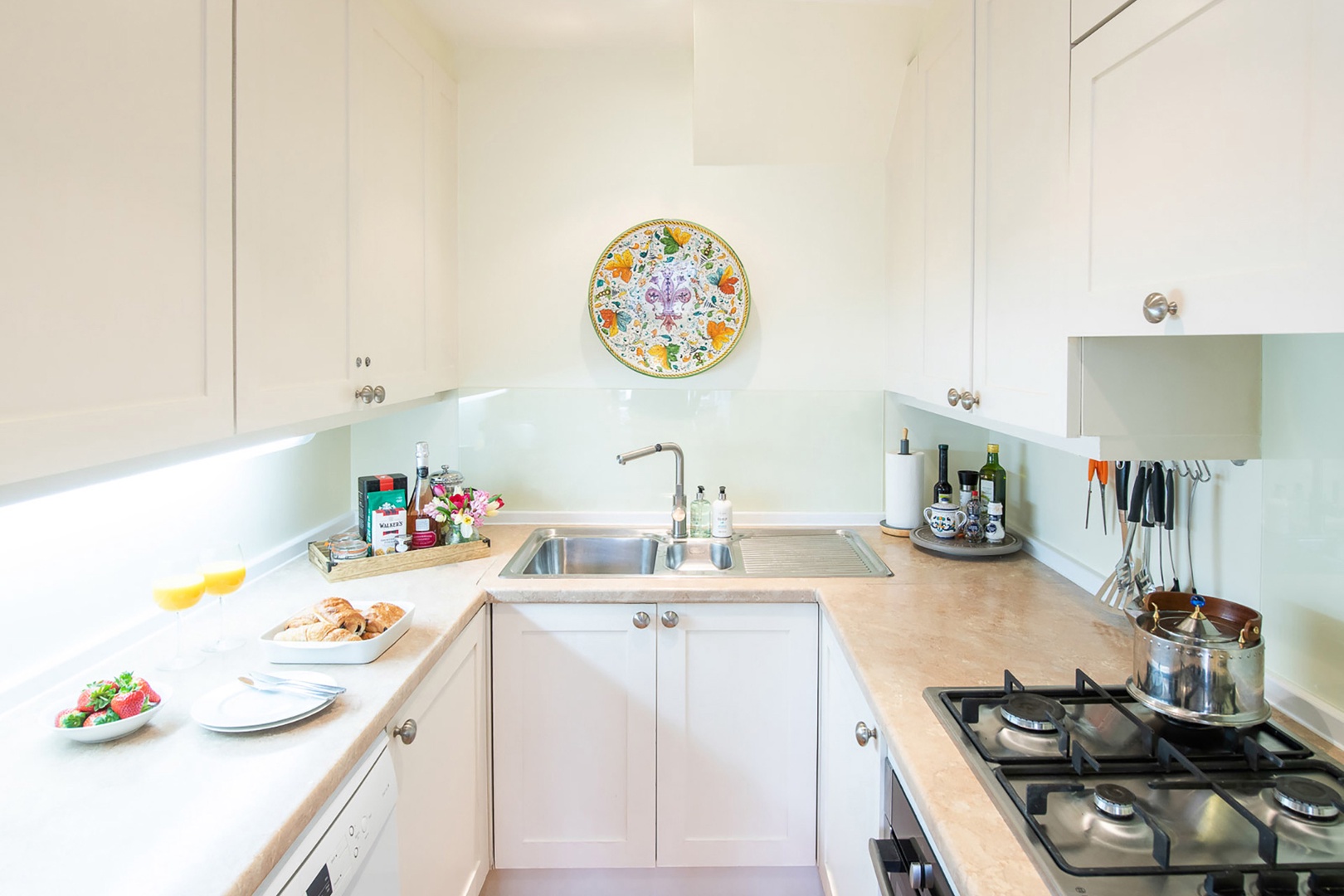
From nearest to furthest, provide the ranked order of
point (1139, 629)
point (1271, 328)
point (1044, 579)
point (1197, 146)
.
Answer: point (1271, 328), point (1197, 146), point (1139, 629), point (1044, 579)

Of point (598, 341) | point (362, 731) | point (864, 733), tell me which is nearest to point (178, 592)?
point (362, 731)

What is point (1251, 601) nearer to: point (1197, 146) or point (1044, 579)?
point (1044, 579)

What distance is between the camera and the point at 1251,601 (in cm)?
142

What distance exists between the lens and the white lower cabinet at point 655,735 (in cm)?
207

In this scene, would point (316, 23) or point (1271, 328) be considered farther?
point (316, 23)

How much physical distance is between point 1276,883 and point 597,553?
1940mm

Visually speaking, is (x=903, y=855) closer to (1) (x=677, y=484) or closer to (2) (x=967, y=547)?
(2) (x=967, y=547)

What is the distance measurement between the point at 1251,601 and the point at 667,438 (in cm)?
167

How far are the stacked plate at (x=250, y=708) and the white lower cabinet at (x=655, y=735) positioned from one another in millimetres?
751

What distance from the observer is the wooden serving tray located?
2061 mm

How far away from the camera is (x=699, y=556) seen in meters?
2.50

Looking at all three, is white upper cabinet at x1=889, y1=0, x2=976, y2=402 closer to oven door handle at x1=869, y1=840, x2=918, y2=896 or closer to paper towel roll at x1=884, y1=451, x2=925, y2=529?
paper towel roll at x1=884, y1=451, x2=925, y2=529

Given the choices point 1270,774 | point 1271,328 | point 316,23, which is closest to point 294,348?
point 316,23

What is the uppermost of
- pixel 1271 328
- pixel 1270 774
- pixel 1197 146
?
pixel 1197 146
